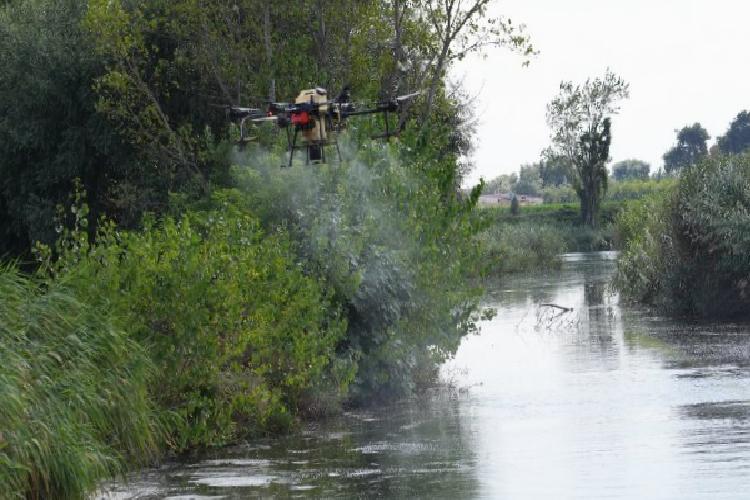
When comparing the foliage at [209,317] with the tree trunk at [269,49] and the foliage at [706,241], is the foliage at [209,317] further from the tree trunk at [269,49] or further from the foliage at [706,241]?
the foliage at [706,241]

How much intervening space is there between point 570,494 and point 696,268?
19.7 m

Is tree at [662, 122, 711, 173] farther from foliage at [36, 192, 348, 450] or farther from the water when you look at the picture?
foliage at [36, 192, 348, 450]

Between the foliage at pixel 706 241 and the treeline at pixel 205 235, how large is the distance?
20.8 ft

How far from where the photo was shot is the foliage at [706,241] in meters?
30.0

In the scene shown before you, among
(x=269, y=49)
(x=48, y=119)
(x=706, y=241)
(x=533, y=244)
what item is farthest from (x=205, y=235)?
(x=533, y=244)

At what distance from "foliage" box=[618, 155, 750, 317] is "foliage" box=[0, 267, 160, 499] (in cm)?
1821

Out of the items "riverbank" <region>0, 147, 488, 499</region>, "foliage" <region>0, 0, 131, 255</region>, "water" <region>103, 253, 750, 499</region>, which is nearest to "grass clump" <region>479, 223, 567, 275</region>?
"foliage" <region>0, 0, 131, 255</region>

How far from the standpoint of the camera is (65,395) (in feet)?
41.0

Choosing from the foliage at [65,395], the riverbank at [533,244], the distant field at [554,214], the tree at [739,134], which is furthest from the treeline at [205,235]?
the tree at [739,134]

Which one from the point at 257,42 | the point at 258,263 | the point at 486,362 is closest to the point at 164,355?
the point at 258,263

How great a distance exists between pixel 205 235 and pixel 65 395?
8.35m

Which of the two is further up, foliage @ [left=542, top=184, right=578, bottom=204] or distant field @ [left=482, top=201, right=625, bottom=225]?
foliage @ [left=542, top=184, right=578, bottom=204]

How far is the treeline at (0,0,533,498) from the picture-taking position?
44.1 ft

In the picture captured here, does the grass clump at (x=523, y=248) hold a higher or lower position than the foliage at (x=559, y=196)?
lower
